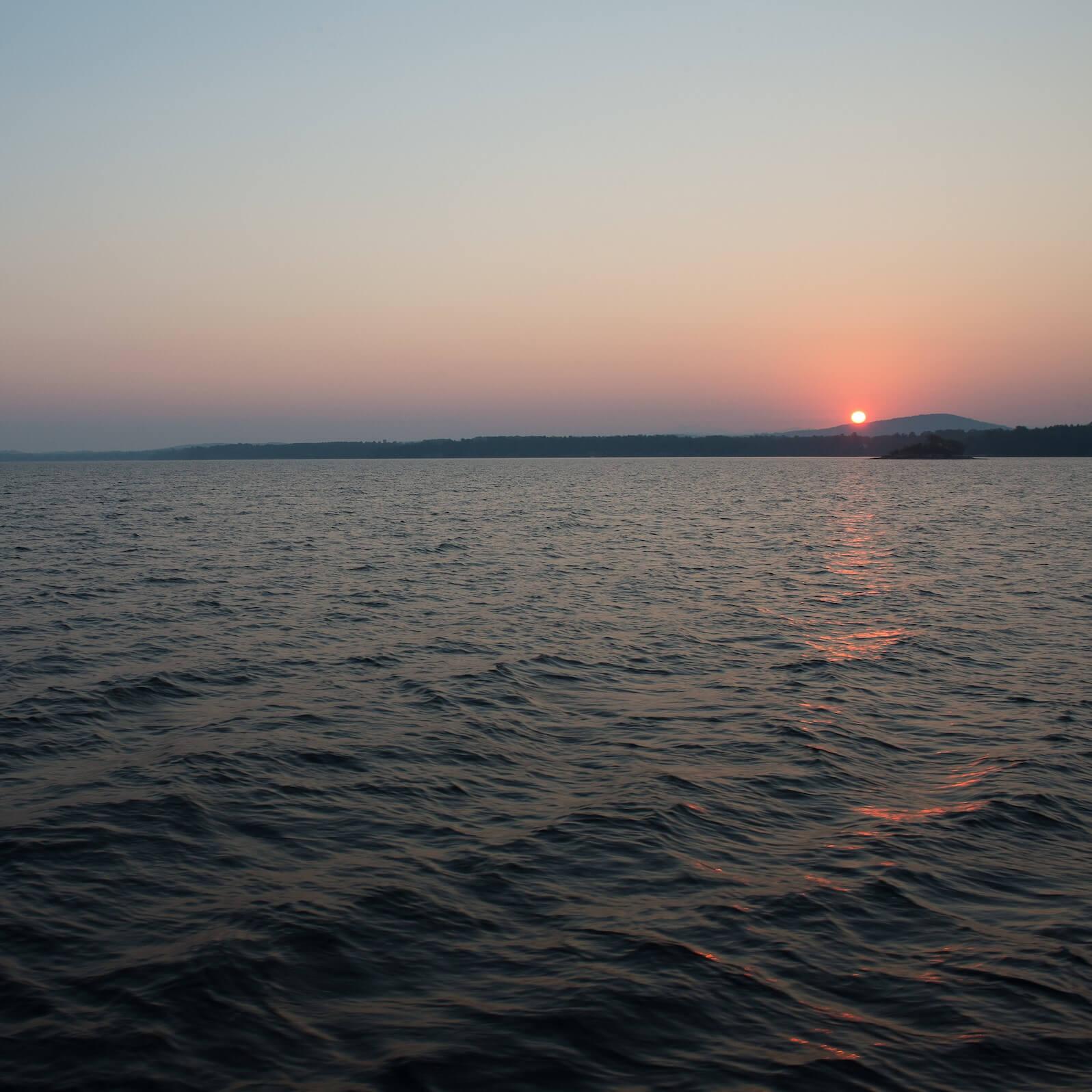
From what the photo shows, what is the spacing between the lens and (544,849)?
1420 centimetres

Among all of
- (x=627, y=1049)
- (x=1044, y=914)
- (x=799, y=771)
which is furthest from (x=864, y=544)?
(x=627, y=1049)

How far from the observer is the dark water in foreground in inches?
378

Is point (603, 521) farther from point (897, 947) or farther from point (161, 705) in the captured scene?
point (897, 947)

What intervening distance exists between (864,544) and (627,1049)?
201ft

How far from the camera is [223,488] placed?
16512cm

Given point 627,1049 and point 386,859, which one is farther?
point 386,859

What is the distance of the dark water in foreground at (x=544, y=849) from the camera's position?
31.5 feet

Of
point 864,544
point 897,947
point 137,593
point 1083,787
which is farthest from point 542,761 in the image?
point 864,544

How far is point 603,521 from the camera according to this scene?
8900 centimetres

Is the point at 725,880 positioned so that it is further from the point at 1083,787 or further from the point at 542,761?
the point at 1083,787

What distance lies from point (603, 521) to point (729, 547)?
27078mm

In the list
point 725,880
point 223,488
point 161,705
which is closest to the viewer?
point 725,880

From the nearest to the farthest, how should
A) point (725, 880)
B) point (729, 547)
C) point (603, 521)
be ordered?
point (725, 880), point (729, 547), point (603, 521)

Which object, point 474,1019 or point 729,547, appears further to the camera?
point 729,547
